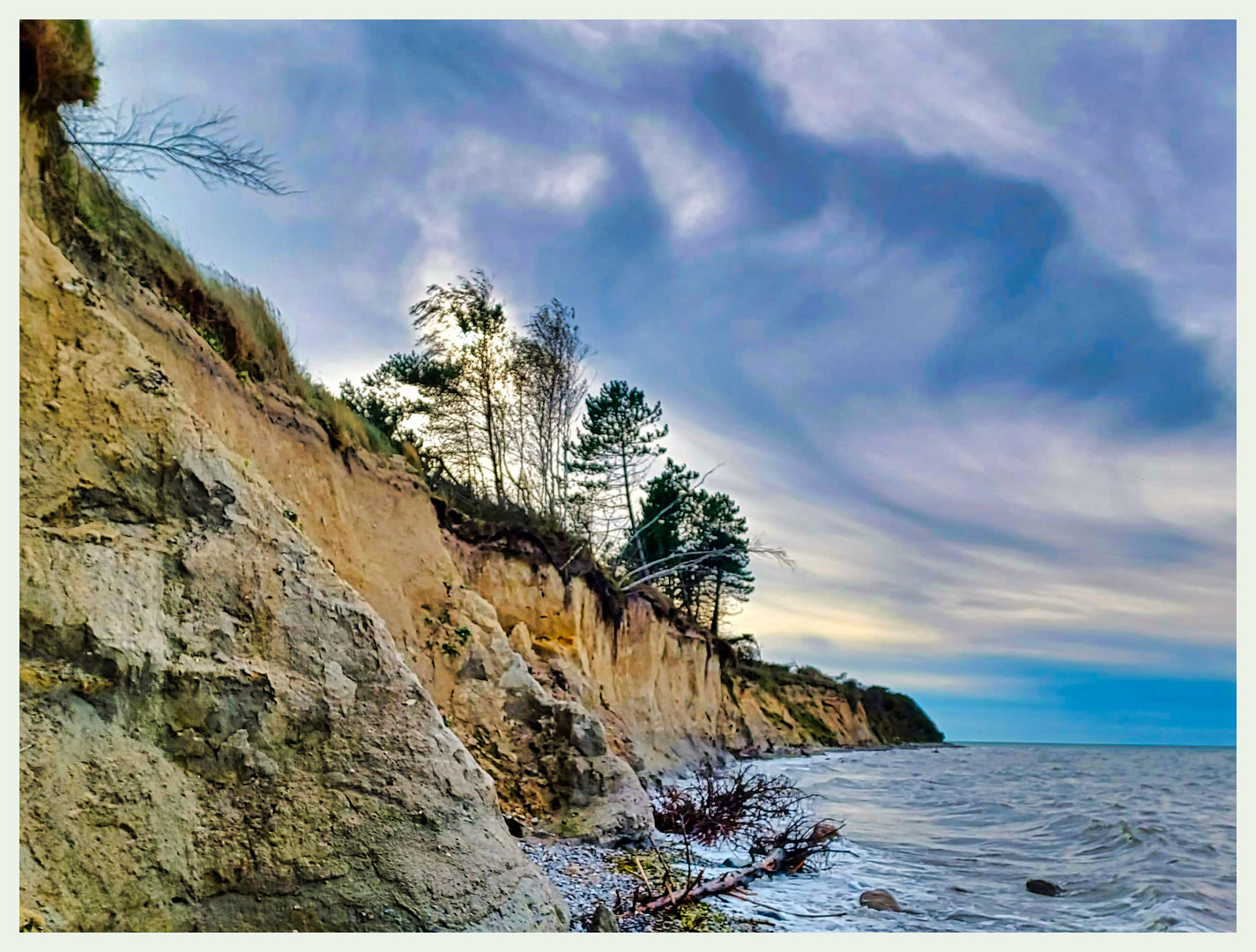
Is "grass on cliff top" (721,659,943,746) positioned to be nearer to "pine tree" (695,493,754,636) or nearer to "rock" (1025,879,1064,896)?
"pine tree" (695,493,754,636)

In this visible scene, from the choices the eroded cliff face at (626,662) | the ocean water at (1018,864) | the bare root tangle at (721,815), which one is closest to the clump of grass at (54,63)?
the eroded cliff face at (626,662)

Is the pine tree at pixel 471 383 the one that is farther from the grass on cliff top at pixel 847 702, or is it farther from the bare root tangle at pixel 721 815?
the grass on cliff top at pixel 847 702

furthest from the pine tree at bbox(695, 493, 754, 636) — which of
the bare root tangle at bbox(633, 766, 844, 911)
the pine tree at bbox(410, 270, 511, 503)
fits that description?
the bare root tangle at bbox(633, 766, 844, 911)

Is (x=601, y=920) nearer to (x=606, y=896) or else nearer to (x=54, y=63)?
(x=606, y=896)

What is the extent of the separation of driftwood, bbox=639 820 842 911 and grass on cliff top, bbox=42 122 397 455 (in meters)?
6.47

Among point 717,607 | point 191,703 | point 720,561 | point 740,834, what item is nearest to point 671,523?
point 720,561

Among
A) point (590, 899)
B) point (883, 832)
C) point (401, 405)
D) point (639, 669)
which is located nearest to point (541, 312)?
point (401, 405)

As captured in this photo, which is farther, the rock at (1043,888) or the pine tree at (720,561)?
the pine tree at (720,561)

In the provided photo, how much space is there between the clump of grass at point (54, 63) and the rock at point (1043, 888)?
12.5 metres

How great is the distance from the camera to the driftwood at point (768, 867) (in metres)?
6.91

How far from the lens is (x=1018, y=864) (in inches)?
426

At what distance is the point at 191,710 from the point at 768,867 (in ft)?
23.6

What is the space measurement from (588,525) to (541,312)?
6296 millimetres

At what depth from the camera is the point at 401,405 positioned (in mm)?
22328
